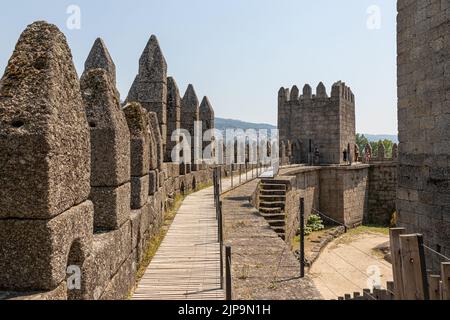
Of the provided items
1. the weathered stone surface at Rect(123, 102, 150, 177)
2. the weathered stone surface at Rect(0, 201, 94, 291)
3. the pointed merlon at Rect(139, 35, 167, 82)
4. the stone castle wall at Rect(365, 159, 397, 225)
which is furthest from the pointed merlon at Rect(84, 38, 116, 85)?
the stone castle wall at Rect(365, 159, 397, 225)

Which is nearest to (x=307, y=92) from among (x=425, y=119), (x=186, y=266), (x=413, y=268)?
(x=425, y=119)

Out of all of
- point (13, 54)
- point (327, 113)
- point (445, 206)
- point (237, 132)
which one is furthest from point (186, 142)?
point (327, 113)

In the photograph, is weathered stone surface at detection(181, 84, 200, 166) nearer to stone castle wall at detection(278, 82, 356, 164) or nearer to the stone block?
the stone block

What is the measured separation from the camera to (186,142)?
14922 mm

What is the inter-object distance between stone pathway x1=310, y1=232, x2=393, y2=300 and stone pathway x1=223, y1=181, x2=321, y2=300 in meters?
3.67

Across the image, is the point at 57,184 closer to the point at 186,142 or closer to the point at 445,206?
the point at 445,206

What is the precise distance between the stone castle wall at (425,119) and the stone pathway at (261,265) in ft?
7.77

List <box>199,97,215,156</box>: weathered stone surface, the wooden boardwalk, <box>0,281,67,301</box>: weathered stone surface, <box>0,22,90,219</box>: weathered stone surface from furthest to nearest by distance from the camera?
<box>199,97,215,156</box>: weathered stone surface, the wooden boardwalk, <box>0,22,90,219</box>: weathered stone surface, <box>0,281,67,301</box>: weathered stone surface

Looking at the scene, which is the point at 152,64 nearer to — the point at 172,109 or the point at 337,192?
the point at 172,109

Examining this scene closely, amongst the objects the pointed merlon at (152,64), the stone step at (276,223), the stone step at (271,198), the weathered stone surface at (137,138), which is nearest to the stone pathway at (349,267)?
the stone step at (276,223)

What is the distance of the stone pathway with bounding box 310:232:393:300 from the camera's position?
13598 millimetres

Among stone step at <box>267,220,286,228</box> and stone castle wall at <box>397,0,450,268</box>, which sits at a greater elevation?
stone castle wall at <box>397,0,450,268</box>

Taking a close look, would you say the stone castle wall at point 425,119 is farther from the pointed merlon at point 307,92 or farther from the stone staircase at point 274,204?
the pointed merlon at point 307,92

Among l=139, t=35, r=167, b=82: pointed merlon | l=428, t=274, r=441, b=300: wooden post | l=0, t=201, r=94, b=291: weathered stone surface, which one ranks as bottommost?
l=428, t=274, r=441, b=300: wooden post
